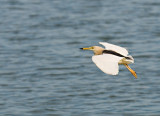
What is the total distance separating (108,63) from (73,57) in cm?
763

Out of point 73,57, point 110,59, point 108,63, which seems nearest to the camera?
point 108,63

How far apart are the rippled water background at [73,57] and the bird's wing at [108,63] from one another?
2.72 metres

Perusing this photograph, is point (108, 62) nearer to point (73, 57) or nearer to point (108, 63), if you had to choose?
point (108, 63)

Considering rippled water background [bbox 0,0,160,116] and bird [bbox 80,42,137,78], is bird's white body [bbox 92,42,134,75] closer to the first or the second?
bird [bbox 80,42,137,78]

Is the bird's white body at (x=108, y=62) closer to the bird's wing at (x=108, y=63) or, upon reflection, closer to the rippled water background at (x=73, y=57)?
the bird's wing at (x=108, y=63)

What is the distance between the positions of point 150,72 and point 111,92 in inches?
71.7

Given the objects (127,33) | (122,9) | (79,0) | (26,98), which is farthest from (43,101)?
(79,0)

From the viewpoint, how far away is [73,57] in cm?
1778

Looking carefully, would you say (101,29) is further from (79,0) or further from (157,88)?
(157,88)

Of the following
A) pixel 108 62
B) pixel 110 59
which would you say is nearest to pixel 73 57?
pixel 110 59

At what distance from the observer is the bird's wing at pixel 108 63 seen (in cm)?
973

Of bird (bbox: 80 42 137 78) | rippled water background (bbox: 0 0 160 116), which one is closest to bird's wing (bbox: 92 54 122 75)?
bird (bbox: 80 42 137 78)

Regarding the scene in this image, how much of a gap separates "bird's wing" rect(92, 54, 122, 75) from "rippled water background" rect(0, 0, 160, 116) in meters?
2.72

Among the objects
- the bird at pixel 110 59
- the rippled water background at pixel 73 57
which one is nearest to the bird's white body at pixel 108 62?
the bird at pixel 110 59
